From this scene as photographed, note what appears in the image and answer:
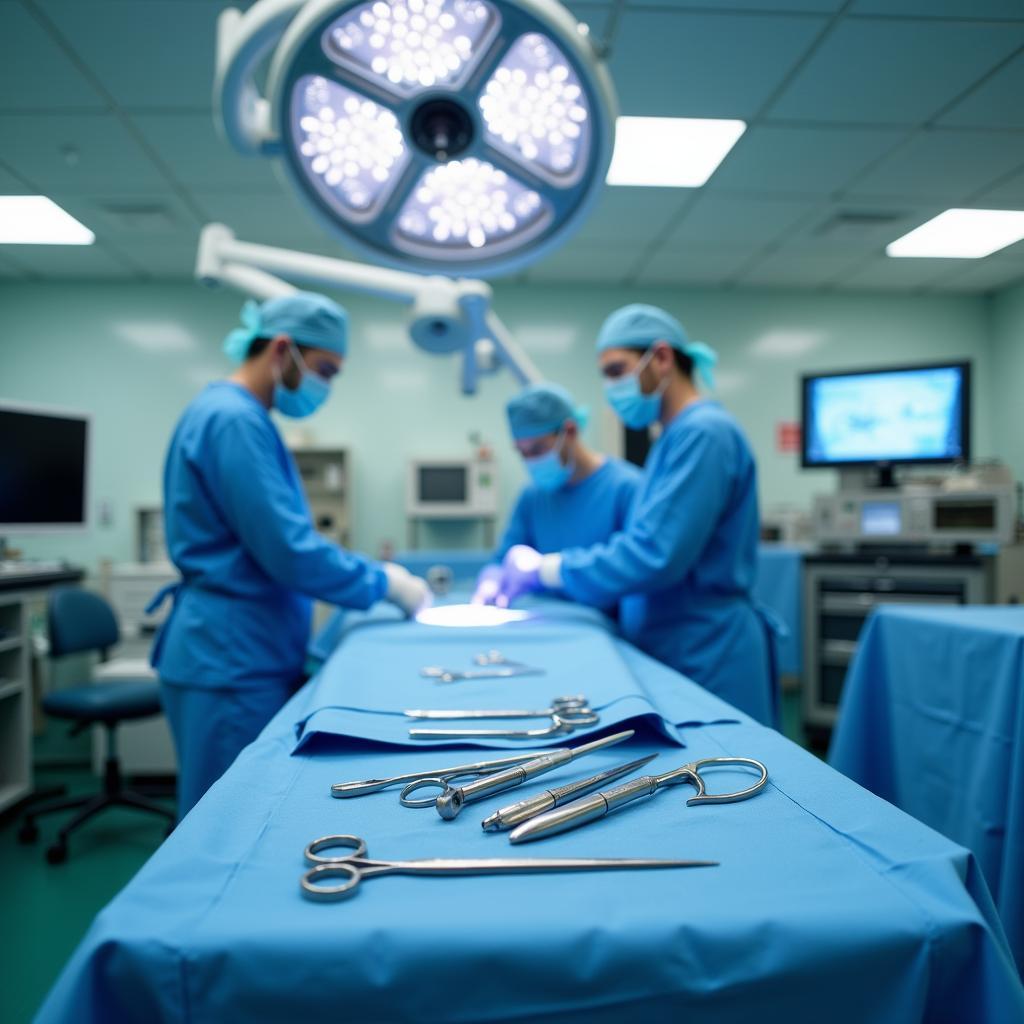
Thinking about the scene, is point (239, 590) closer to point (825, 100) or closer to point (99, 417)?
point (825, 100)

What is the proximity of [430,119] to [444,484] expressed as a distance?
12.6 ft

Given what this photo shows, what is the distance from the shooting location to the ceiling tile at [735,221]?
349 cm

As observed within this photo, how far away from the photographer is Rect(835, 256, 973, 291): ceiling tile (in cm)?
179

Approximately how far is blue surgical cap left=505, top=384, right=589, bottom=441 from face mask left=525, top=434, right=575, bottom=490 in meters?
0.06

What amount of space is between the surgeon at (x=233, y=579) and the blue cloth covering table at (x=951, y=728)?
44.4 inches

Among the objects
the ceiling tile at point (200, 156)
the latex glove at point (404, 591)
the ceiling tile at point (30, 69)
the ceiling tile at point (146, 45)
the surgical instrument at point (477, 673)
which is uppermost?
the ceiling tile at point (200, 156)

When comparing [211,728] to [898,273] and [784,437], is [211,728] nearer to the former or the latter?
[898,273]

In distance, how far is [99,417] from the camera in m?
4.51

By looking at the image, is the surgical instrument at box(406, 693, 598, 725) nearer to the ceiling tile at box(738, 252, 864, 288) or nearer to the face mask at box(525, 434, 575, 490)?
the face mask at box(525, 434, 575, 490)

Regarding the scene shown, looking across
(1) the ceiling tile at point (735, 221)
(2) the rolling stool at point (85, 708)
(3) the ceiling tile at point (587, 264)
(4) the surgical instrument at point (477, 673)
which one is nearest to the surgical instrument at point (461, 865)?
(4) the surgical instrument at point (477, 673)

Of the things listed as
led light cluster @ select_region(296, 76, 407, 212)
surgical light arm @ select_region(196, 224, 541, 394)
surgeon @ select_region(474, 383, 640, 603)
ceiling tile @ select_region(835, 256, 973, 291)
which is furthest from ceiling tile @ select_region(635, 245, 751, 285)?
led light cluster @ select_region(296, 76, 407, 212)

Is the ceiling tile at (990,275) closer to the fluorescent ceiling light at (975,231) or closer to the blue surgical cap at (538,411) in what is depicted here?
the fluorescent ceiling light at (975,231)

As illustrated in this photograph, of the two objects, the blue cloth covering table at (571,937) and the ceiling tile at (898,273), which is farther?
the ceiling tile at (898,273)

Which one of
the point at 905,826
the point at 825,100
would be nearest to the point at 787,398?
the point at 825,100
